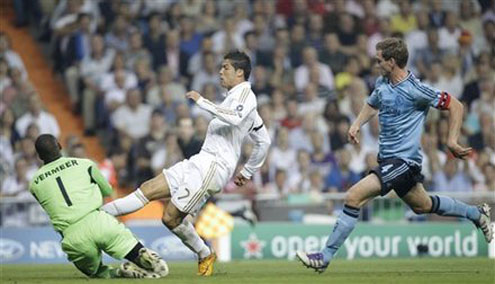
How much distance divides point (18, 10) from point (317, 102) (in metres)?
6.21

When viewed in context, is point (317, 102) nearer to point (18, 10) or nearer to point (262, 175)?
point (262, 175)

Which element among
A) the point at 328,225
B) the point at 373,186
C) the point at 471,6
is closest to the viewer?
the point at 373,186

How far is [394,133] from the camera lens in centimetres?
1505

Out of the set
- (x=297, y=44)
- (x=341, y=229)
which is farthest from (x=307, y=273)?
(x=297, y=44)

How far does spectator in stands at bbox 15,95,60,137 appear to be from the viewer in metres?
24.8

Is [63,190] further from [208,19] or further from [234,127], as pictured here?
[208,19]

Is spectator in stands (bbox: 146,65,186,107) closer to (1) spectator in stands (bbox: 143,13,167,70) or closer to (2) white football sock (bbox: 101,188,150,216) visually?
(1) spectator in stands (bbox: 143,13,167,70)

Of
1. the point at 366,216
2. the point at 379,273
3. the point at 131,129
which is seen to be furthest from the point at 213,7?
the point at 379,273

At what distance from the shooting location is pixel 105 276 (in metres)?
15.1

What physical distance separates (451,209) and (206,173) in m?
2.68

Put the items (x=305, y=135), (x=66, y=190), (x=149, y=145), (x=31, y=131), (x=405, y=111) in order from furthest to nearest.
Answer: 1. (x=305, y=135)
2. (x=149, y=145)
3. (x=31, y=131)
4. (x=405, y=111)
5. (x=66, y=190)

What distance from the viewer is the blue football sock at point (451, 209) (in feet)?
50.8

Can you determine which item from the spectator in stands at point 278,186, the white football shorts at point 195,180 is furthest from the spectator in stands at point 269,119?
the white football shorts at point 195,180

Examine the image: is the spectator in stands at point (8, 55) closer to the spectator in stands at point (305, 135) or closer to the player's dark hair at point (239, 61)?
the spectator in stands at point (305, 135)
